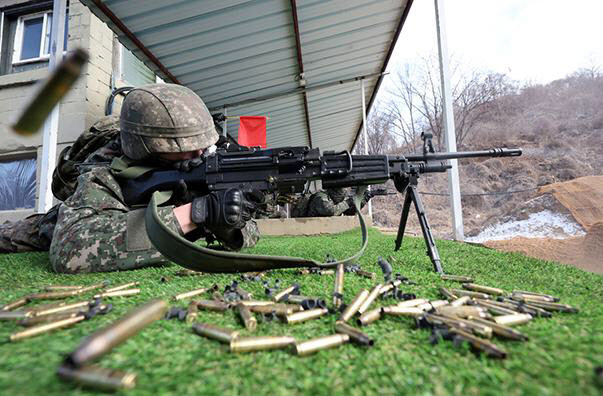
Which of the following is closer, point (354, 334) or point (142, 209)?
point (354, 334)

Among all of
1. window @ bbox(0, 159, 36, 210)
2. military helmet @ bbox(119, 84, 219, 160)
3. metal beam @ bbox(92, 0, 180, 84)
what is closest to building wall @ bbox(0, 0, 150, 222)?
window @ bbox(0, 159, 36, 210)

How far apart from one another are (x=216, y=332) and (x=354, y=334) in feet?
1.26

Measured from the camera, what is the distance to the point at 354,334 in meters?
0.88

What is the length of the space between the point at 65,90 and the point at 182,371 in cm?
58

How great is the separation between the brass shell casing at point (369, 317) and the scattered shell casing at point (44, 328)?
2.88ft

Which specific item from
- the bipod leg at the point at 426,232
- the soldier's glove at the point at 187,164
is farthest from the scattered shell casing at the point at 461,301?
the soldier's glove at the point at 187,164

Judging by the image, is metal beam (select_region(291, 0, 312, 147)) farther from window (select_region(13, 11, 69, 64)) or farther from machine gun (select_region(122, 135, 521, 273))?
window (select_region(13, 11, 69, 64))

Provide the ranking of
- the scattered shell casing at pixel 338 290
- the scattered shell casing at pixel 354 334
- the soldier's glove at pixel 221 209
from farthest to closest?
the soldier's glove at pixel 221 209 → the scattered shell casing at pixel 338 290 → the scattered shell casing at pixel 354 334

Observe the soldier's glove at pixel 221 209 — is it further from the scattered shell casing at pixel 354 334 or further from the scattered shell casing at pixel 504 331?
the scattered shell casing at pixel 504 331

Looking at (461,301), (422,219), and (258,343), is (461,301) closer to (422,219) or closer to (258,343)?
(258,343)

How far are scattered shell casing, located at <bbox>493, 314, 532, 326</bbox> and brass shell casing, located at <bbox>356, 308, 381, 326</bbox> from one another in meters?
0.35

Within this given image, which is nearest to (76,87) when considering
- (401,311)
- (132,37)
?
(132,37)

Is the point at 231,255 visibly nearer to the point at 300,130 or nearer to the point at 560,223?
the point at 560,223

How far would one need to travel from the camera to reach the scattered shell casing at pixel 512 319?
3.16 ft
